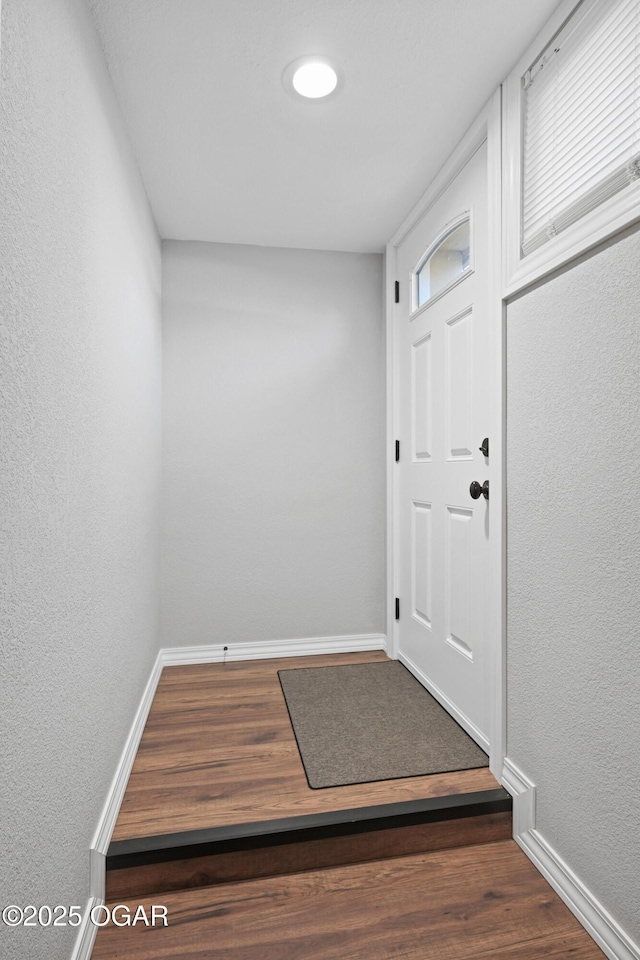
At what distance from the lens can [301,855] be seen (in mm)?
1441

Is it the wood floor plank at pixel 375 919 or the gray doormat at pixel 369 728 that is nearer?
the wood floor plank at pixel 375 919

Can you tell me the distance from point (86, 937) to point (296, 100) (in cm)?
238

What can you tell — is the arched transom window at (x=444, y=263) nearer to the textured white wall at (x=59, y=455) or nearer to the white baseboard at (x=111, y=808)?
the textured white wall at (x=59, y=455)

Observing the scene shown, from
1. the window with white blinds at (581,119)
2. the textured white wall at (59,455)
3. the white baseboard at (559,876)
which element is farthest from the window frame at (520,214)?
the white baseboard at (559,876)

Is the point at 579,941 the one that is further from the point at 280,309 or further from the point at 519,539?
the point at 280,309

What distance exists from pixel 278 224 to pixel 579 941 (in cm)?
281

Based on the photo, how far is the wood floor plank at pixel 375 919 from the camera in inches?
46.6

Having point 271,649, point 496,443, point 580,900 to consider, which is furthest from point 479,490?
point 271,649

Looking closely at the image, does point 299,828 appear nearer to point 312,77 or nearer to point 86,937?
point 86,937

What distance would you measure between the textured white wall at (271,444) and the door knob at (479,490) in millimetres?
1093

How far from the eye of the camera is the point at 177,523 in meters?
2.72

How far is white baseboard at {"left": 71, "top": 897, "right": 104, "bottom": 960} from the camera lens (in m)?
1.11

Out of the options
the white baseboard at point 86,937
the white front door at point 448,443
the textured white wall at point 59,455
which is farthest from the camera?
the white front door at point 448,443

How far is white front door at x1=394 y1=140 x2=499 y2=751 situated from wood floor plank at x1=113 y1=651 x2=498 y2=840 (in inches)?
18.5
